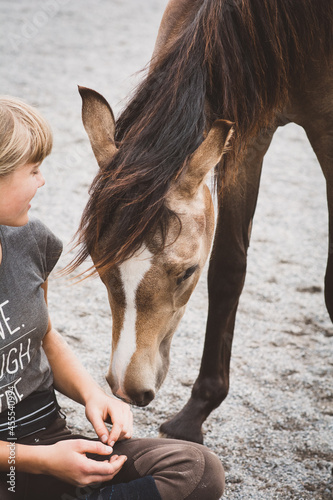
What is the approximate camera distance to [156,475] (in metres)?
1.26

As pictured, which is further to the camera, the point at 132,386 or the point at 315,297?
the point at 315,297

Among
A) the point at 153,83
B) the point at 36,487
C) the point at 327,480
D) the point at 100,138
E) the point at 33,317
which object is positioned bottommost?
the point at 327,480

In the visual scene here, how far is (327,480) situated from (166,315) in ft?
3.05

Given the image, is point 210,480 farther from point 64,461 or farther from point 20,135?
point 20,135

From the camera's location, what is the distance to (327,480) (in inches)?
73.0

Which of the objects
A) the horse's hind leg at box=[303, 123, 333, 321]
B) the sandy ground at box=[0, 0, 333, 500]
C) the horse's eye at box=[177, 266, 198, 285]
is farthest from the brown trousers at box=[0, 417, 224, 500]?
the horse's hind leg at box=[303, 123, 333, 321]

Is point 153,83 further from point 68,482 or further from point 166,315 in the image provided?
point 68,482

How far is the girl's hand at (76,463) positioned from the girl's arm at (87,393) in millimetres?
79

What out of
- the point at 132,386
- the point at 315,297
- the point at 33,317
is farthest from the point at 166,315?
the point at 315,297

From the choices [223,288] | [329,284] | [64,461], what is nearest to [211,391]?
[223,288]

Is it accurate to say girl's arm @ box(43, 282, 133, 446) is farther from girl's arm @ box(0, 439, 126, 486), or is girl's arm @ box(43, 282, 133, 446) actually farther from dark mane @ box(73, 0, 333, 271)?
dark mane @ box(73, 0, 333, 271)

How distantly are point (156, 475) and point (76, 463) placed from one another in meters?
0.22

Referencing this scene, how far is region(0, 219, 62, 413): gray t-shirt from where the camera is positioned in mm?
1261

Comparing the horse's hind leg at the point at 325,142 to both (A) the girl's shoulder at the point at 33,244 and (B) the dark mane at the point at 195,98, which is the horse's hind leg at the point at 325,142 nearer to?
(B) the dark mane at the point at 195,98
